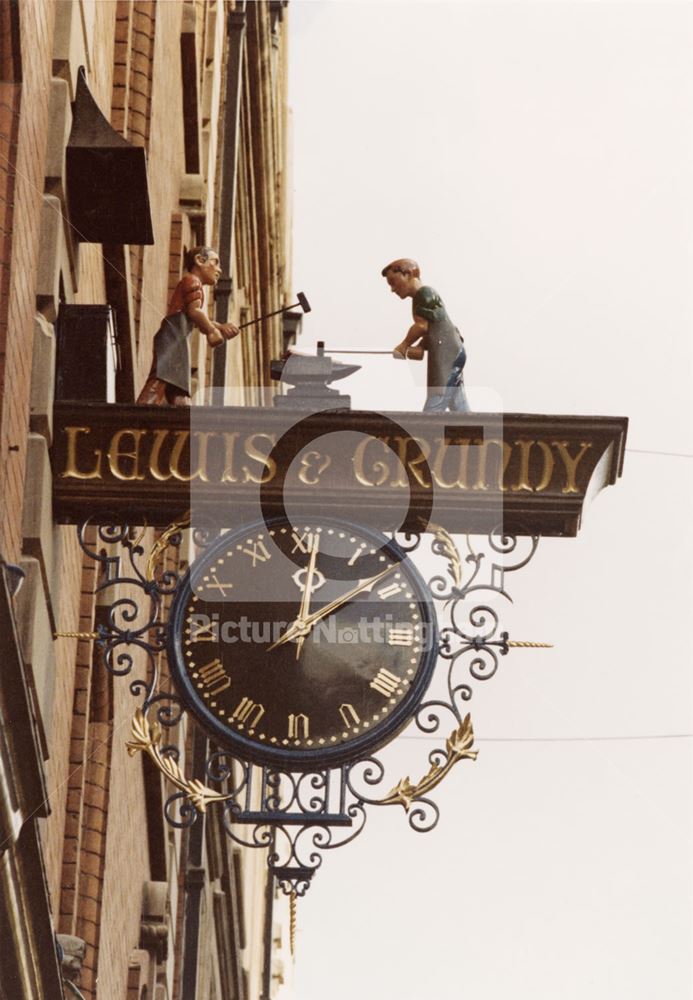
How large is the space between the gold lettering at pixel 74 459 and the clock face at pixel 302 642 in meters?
0.61

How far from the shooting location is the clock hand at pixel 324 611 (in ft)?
34.9

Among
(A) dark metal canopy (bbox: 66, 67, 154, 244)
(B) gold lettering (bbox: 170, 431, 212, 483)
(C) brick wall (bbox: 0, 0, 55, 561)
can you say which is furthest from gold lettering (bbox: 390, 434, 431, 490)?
(A) dark metal canopy (bbox: 66, 67, 154, 244)

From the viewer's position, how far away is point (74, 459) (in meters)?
10.9

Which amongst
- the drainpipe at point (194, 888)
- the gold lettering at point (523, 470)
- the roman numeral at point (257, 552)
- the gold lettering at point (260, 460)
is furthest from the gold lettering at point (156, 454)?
the drainpipe at point (194, 888)

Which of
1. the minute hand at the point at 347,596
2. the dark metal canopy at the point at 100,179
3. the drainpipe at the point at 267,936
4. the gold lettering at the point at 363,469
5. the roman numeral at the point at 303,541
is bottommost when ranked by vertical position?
the drainpipe at the point at 267,936

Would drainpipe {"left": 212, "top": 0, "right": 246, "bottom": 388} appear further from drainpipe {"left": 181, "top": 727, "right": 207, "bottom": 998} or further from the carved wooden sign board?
the carved wooden sign board

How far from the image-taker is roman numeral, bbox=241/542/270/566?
10.7 m

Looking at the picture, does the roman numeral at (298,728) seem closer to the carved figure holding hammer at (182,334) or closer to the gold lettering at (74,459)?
the gold lettering at (74,459)

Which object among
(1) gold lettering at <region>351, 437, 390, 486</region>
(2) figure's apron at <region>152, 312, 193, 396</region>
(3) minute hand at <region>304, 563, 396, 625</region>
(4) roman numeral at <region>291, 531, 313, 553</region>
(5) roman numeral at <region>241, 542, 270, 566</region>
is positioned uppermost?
(2) figure's apron at <region>152, 312, 193, 396</region>

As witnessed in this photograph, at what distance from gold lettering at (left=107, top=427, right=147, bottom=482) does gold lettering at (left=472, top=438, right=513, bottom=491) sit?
1425 millimetres

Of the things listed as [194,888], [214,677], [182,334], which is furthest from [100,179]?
[194,888]

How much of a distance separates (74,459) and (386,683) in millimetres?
1637

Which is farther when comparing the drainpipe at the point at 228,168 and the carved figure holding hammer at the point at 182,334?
the drainpipe at the point at 228,168

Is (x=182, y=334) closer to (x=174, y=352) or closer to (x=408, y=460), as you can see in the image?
(x=174, y=352)
